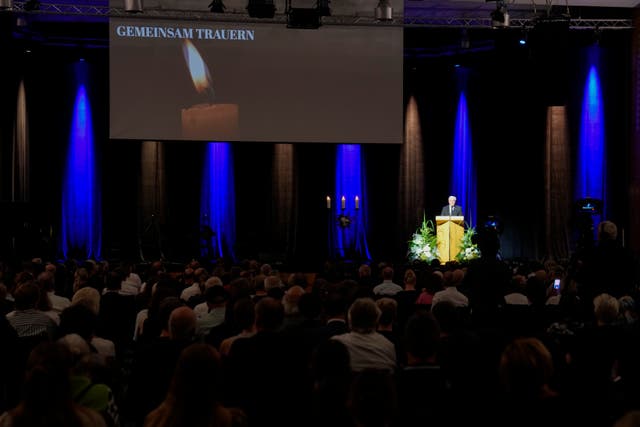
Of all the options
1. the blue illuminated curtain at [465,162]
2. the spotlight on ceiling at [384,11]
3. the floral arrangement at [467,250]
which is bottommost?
the floral arrangement at [467,250]

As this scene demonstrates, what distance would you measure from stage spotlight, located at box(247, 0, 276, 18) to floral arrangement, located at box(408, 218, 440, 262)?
6.21 metres

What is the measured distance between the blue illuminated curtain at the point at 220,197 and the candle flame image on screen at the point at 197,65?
Result: 4755 millimetres

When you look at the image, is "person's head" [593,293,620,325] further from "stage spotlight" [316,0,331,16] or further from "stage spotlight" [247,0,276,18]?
"stage spotlight" [316,0,331,16]

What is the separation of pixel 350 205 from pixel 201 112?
5924mm

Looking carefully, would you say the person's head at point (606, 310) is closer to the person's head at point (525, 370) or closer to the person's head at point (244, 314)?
the person's head at point (525, 370)

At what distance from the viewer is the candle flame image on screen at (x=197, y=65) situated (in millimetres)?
12945

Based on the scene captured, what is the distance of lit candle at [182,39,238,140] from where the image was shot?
42.4ft

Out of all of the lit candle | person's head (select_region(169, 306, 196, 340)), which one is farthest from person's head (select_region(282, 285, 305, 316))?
the lit candle

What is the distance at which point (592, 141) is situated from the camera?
16.0 meters

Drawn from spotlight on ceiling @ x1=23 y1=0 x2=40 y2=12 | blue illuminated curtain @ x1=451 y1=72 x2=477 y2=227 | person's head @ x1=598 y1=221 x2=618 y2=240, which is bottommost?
person's head @ x1=598 y1=221 x2=618 y2=240

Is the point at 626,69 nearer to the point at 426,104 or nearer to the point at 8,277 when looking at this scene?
the point at 426,104

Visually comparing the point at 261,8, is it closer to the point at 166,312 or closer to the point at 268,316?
the point at 166,312

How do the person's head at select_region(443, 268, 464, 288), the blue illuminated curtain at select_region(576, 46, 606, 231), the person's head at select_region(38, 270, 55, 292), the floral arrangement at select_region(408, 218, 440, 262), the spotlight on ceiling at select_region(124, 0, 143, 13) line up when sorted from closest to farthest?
the person's head at select_region(38, 270, 55, 292) < the person's head at select_region(443, 268, 464, 288) < the spotlight on ceiling at select_region(124, 0, 143, 13) < the floral arrangement at select_region(408, 218, 440, 262) < the blue illuminated curtain at select_region(576, 46, 606, 231)

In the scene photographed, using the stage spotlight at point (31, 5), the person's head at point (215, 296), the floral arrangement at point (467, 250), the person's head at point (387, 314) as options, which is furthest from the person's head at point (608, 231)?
the stage spotlight at point (31, 5)
